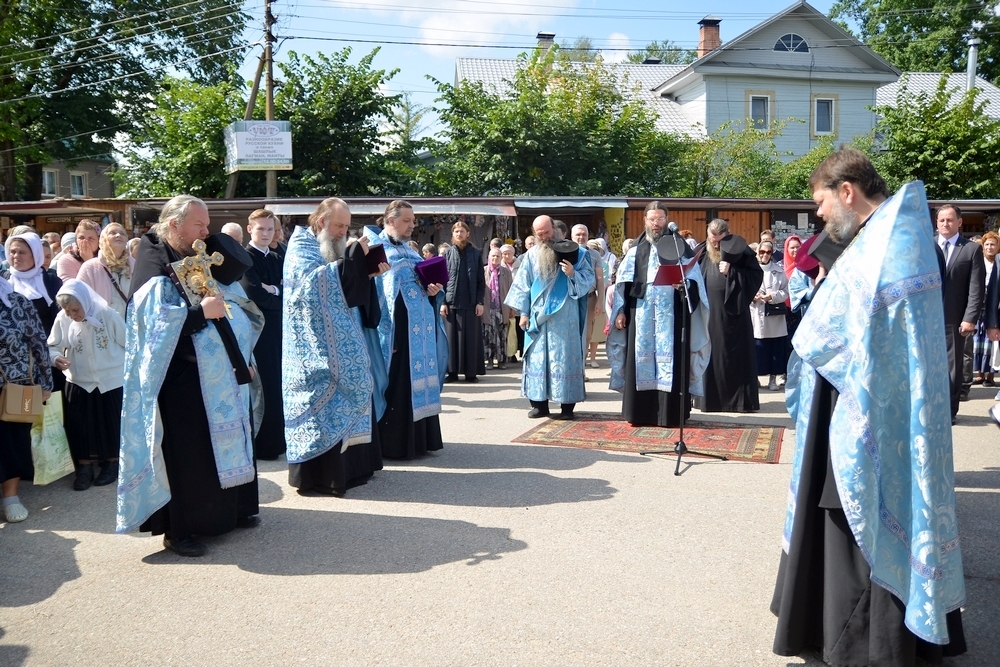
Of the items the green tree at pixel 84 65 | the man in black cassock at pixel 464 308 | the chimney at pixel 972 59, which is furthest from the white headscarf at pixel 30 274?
the chimney at pixel 972 59

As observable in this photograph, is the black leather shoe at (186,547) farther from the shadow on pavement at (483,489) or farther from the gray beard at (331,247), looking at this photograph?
the gray beard at (331,247)

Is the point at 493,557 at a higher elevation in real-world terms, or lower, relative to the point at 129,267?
lower

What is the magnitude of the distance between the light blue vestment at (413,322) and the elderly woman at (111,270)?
2083 mm

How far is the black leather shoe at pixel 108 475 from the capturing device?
656 centimetres

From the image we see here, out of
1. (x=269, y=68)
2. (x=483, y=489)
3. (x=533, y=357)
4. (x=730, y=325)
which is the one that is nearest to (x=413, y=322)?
(x=483, y=489)

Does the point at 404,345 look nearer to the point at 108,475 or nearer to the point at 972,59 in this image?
the point at 108,475

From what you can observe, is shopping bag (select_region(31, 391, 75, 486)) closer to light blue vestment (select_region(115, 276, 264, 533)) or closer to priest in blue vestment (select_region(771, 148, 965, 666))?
light blue vestment (select_region(115, 276, 264, 533))

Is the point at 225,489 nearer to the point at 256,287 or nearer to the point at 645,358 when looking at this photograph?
the point at 256,287

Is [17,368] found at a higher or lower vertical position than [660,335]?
higher

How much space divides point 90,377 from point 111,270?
100cm

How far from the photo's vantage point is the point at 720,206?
781 inches

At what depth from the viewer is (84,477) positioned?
653 cm

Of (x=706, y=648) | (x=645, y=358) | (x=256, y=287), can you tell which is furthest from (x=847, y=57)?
(x=706, y=648)

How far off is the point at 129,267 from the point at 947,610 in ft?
21.3
